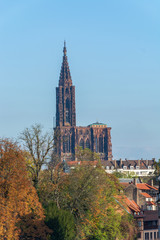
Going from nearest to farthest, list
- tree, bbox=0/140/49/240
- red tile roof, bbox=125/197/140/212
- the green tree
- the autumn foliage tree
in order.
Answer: tree, bbox=0/140/49/240 < the green tree < the autumn foliage tree < red tile roof, bbox=125/197/140/212

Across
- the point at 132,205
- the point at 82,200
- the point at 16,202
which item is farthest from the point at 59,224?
the point at 132,205

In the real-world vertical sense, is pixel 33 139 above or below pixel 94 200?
above

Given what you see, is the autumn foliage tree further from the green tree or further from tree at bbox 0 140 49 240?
tree at bbox 0 140 49 240

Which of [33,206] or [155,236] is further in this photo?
[155,236]

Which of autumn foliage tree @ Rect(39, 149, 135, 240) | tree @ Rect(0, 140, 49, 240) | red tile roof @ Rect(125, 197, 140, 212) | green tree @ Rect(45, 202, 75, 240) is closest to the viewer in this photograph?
tree @ Rect(0, 140, 49, 240)

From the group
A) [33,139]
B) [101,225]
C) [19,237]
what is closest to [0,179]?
[19,237]

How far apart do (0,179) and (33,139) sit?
1653 centimetres

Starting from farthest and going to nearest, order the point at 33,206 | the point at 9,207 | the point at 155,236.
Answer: the point at 155,236 → the point at 33,206 → the point at 9,207

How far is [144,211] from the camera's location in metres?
124

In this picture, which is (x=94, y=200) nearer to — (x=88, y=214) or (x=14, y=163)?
(x=88, y=214)

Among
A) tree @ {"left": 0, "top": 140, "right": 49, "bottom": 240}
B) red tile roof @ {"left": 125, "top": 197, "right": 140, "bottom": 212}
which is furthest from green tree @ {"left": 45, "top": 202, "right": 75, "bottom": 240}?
red tile roof @ {"left": 125, "top": 197, "right": 140, "bottom": 212}

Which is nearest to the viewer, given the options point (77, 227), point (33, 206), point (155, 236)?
point (33, 206)

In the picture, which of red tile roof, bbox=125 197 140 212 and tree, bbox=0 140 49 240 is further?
red tile roof, bbox=125 197 140 212

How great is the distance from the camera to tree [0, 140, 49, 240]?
67.4 meters
